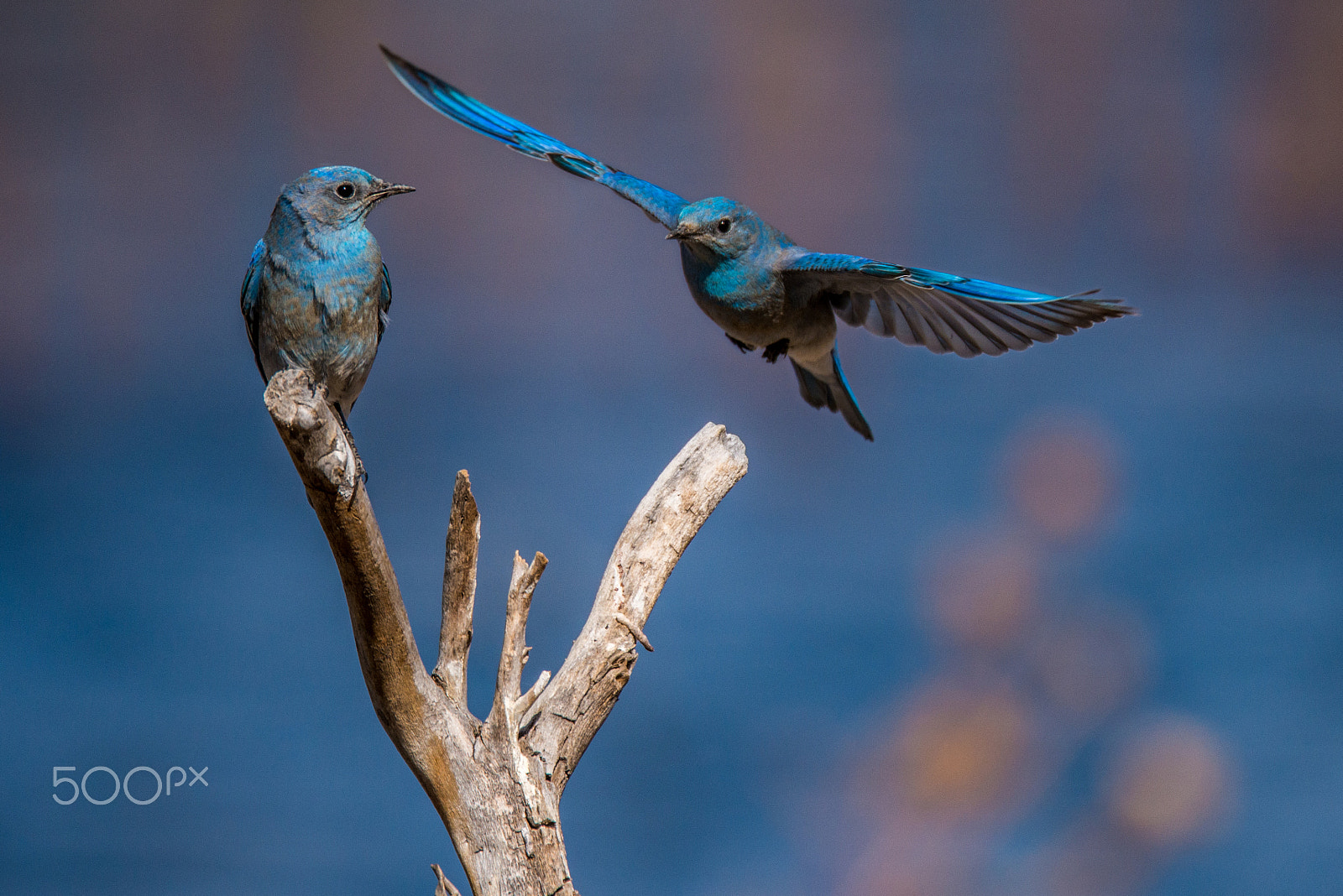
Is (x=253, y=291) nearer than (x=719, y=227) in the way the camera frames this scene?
Yes

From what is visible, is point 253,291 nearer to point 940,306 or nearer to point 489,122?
point 489,122

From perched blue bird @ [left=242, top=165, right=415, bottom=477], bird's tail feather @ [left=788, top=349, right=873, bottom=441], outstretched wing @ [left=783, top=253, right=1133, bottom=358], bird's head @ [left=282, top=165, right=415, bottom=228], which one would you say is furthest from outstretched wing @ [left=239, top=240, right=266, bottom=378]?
bird's tail feather @ [left=788, top=349, right=873, bottom=441]

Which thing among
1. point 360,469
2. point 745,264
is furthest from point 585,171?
point 360,469

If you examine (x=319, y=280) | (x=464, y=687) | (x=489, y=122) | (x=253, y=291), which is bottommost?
(x=464, y=687)

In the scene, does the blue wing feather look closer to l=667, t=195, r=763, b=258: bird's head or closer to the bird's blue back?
the bird's blue back

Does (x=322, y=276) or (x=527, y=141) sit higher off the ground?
(x=527, y=141)

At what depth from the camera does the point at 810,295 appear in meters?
3.51

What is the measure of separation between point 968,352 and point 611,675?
1376mm

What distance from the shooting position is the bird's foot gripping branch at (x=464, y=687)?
2281 mm

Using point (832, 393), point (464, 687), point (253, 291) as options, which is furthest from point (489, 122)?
A: point (464, 687)

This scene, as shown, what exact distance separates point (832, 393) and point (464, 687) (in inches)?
73.2

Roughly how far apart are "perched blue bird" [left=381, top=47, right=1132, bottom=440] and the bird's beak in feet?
2.80

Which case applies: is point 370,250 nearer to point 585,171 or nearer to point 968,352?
point 585,171

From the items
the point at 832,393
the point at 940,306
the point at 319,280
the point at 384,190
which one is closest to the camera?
the point at 319,280
